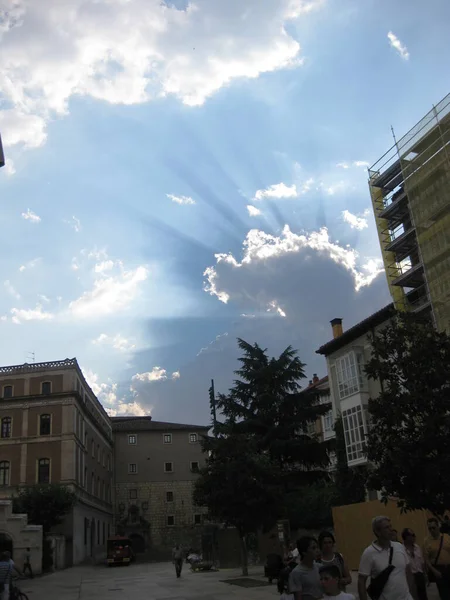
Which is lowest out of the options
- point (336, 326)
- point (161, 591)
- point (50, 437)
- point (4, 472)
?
point (161, 591)

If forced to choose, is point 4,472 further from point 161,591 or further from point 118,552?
point 161,591

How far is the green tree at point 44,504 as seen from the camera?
38.8 m

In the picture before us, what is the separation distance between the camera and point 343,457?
34438 mm

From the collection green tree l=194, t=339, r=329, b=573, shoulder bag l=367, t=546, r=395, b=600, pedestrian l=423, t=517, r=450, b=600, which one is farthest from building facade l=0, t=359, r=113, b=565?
shoulder bag l=367, t=546, r=395, b=600

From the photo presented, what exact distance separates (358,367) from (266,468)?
11929 mm

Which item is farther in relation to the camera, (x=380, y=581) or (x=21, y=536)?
(x=21, y=536)

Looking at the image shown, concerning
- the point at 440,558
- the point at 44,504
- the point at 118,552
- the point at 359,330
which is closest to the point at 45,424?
the point at 44,504

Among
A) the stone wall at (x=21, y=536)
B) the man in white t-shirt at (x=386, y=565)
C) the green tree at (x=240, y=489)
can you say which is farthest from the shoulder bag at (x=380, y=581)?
the stone wall at (x=21, y=536)

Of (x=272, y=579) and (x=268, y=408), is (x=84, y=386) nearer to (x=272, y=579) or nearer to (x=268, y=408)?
(x=268, y=408)

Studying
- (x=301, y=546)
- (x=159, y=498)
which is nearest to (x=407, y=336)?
(x=301, y=546)

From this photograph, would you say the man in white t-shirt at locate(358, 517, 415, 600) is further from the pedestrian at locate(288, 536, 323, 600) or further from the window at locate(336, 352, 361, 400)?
the window at locate(336, 352, 361, 400)

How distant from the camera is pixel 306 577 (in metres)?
6.11

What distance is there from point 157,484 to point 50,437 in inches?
879

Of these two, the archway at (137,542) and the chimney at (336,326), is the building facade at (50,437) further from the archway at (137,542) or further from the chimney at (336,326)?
the chimney at (336,326)
